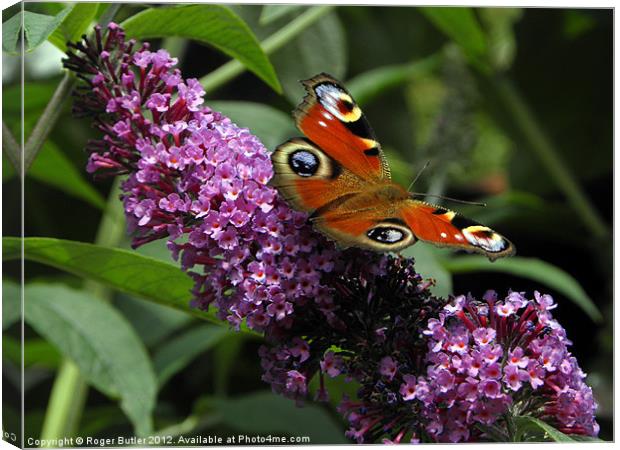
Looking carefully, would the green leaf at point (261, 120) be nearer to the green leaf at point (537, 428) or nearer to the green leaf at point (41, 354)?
the green leaf at point (41, 354)

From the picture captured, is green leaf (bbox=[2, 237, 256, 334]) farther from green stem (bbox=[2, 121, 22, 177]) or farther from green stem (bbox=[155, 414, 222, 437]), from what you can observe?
green stem (bbox=[155, 414, 222, 437])

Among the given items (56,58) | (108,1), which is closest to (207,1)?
(108,1)

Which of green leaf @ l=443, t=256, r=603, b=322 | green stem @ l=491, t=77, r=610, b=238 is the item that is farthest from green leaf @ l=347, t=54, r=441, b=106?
green leaf @ l=443, t=256, r=603, b=322

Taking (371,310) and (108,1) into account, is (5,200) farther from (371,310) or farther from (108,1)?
(371,310)

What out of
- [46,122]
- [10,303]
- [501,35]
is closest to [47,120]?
[46,122]

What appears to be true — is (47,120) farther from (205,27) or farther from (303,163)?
(303,163)
